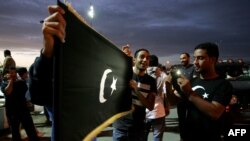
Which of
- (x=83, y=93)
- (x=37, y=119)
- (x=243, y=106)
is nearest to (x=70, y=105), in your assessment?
(x=83, y=93)

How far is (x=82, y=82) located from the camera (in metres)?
1.69

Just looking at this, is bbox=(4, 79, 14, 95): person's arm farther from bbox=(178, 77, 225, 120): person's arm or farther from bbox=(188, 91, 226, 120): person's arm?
bbox=(188, 91, 226, 120): person's arm

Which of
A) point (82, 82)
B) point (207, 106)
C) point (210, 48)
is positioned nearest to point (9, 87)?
point (210, 48)

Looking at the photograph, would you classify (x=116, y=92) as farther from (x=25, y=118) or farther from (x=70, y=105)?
(x=25, y=118)

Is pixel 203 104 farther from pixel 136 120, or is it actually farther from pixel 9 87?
pixel 9 87

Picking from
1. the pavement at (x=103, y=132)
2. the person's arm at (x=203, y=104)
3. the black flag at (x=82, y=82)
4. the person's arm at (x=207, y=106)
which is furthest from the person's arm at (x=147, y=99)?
the pavement at (x=103, y=132)

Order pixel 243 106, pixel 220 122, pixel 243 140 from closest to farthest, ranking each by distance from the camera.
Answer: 1. pixel 220 122
2. pixel 243 140
3. pixel 243 106

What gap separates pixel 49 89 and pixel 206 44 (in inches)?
99.8

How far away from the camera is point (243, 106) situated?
8406mm

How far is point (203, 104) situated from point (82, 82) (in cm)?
194

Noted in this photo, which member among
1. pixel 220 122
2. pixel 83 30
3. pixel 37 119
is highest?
pixel 83 30

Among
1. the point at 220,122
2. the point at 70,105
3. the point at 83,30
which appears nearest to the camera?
the point at 70,105

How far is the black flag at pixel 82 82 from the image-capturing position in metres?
1.40

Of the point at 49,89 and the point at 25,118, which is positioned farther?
the point at 25,118
